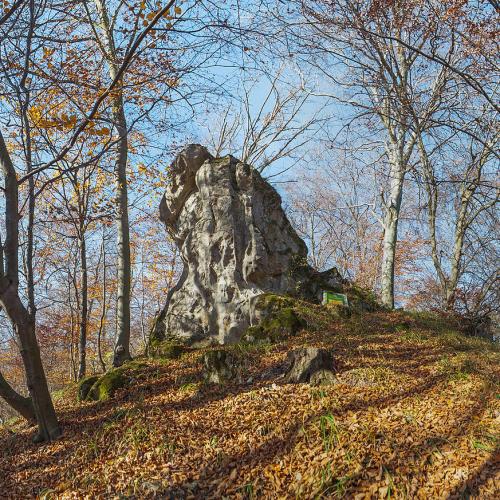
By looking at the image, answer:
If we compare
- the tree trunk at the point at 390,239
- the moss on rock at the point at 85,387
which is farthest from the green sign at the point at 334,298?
the moss on rock at the point at 85,387

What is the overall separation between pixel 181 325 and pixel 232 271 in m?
1.64

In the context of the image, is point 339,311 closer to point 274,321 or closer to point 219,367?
point 274,321

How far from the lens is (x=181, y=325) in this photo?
28.4ft

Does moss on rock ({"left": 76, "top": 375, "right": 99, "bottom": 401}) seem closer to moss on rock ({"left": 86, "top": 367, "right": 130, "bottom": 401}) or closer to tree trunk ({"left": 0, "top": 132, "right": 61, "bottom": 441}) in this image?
moss on rock ({"left": 86, "top": 367, "right": 130, "bottom": 401})

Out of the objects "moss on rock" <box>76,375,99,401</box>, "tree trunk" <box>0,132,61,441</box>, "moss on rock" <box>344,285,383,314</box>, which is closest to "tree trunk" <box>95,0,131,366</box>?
"moss on rock" <box>76,375,99,401</box>

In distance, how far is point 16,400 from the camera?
5629mm

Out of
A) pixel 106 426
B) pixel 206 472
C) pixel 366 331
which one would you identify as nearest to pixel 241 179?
pixel 366 331

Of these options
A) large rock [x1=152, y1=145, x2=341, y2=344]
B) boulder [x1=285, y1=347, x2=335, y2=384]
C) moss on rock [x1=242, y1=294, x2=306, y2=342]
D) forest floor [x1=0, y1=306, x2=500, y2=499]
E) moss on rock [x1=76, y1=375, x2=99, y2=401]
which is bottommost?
forest floor [x1=0, y1=306, x2=500, y2=499]

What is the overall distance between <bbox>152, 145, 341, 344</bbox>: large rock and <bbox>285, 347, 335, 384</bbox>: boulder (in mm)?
2983

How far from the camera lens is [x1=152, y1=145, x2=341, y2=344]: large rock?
28.2 feet

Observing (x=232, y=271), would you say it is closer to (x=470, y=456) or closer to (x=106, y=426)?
(x=106, y=426)

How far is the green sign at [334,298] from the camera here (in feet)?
29.3

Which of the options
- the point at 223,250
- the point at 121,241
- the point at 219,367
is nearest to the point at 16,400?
the point at 219,367

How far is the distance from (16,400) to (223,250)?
4.78 meters
